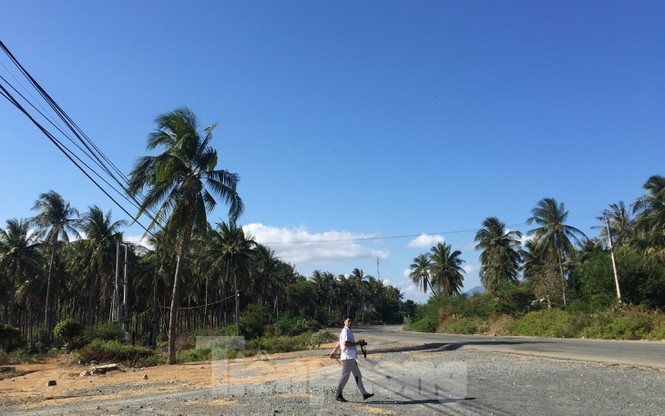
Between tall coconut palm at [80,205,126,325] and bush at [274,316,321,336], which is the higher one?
tall coconut palm at [80,205,126,325]

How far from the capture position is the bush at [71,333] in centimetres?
3222

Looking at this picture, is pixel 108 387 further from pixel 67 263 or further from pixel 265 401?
pixel 67 263

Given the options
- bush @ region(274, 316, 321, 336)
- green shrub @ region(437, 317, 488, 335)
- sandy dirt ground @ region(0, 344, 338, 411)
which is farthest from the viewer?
bush @ region(274, 316, 321, 336)

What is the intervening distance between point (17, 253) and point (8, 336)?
13.2 meters

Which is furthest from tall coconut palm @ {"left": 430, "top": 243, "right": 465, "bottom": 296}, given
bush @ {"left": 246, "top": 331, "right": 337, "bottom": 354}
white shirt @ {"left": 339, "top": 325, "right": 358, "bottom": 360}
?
white shirt @ {"left": 339, "top": 325, "right": 358, "bottom": 360}

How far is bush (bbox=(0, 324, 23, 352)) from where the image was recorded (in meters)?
36.7

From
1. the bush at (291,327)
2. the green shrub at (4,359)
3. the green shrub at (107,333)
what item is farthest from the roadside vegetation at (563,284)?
the green shrub at (4,359)

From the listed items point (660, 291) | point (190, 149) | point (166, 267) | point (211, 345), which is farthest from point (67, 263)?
point (660, 291)

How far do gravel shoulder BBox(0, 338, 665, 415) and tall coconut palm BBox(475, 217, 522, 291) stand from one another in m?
45.5

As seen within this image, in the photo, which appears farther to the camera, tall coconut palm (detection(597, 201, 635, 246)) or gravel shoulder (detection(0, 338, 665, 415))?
tall coconut palm (detection(597, 201, 635, 246))

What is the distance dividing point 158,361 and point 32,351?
21.2 metres

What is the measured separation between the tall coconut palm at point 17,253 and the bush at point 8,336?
962 cm

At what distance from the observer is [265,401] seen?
33.6ft

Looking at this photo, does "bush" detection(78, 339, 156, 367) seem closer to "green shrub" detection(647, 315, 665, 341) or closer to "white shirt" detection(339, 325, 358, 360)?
"white shirt" detection(339, 325, 358, 360)
